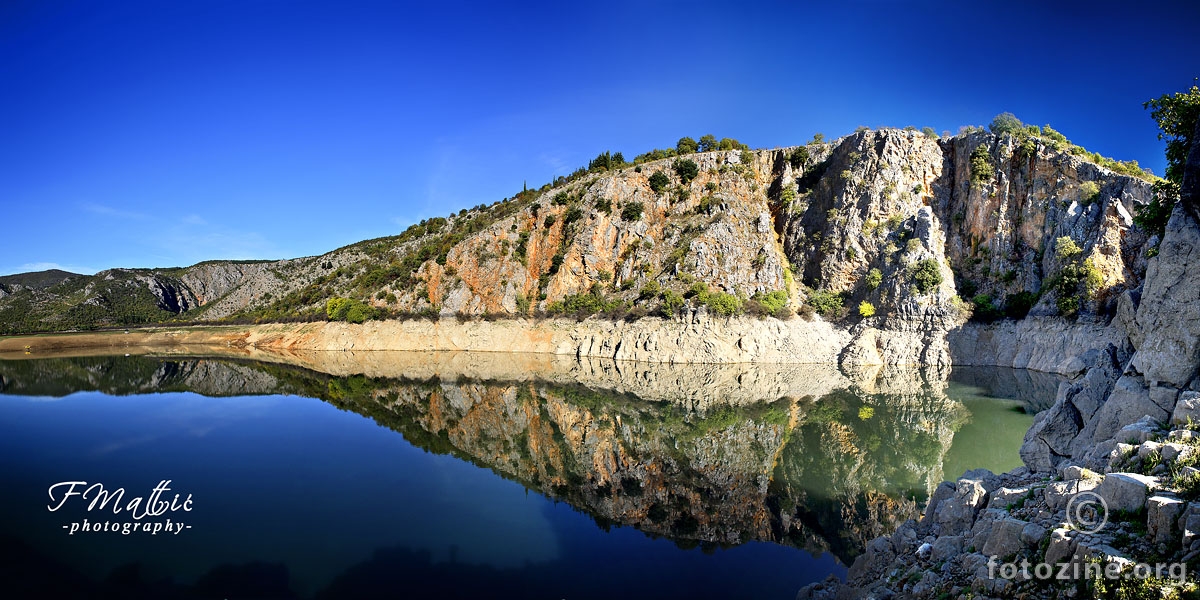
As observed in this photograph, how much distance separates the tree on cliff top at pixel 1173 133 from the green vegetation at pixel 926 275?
36.8 meters

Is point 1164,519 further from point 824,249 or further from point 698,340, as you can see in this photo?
point 824,249

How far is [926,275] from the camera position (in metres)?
49.7

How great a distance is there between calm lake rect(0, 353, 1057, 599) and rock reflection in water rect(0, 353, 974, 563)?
0.14 m

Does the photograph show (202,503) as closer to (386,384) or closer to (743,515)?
(743,515)

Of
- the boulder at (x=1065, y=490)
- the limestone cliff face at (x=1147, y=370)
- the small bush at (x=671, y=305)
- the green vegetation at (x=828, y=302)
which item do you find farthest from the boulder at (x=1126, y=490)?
the green vegetation at (x=828, y=302)

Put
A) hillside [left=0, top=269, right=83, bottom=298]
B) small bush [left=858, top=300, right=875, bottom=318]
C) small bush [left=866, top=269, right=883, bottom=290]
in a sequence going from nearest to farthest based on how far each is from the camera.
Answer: small bush [left=858, top=300, right=875, bottom=318]
small bush [left=866, top=269, right=883, bottom=290]
hillside [left=0, top=269, right=83, bottom=298]

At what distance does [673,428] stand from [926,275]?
36978 millimetres

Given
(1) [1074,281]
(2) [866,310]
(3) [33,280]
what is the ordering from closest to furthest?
(1) [1074,281] → (2) [866,310] → (3) [33,280]

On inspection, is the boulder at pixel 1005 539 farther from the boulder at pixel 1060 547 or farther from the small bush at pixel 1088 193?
the small bush at pixel 1088 193

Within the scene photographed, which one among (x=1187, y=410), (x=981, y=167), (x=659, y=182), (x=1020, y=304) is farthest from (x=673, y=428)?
(x=659, y=182)

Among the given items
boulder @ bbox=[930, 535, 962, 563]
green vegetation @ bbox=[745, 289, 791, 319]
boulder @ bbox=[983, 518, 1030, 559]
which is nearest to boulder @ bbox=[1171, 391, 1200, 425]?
boulder @ bbox=[983, 518, 1030, 559]

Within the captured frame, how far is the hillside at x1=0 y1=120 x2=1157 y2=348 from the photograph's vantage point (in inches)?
1881

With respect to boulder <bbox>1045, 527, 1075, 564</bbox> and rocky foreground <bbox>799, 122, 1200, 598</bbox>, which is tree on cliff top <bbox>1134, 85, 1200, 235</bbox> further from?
boulder <bbox>1045, 527, 1075, 564</bbox>

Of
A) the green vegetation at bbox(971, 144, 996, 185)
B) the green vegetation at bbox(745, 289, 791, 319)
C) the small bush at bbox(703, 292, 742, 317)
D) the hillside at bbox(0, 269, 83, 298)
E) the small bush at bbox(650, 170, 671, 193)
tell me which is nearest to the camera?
the small bush at bbox(703, 292, 742, 317)
